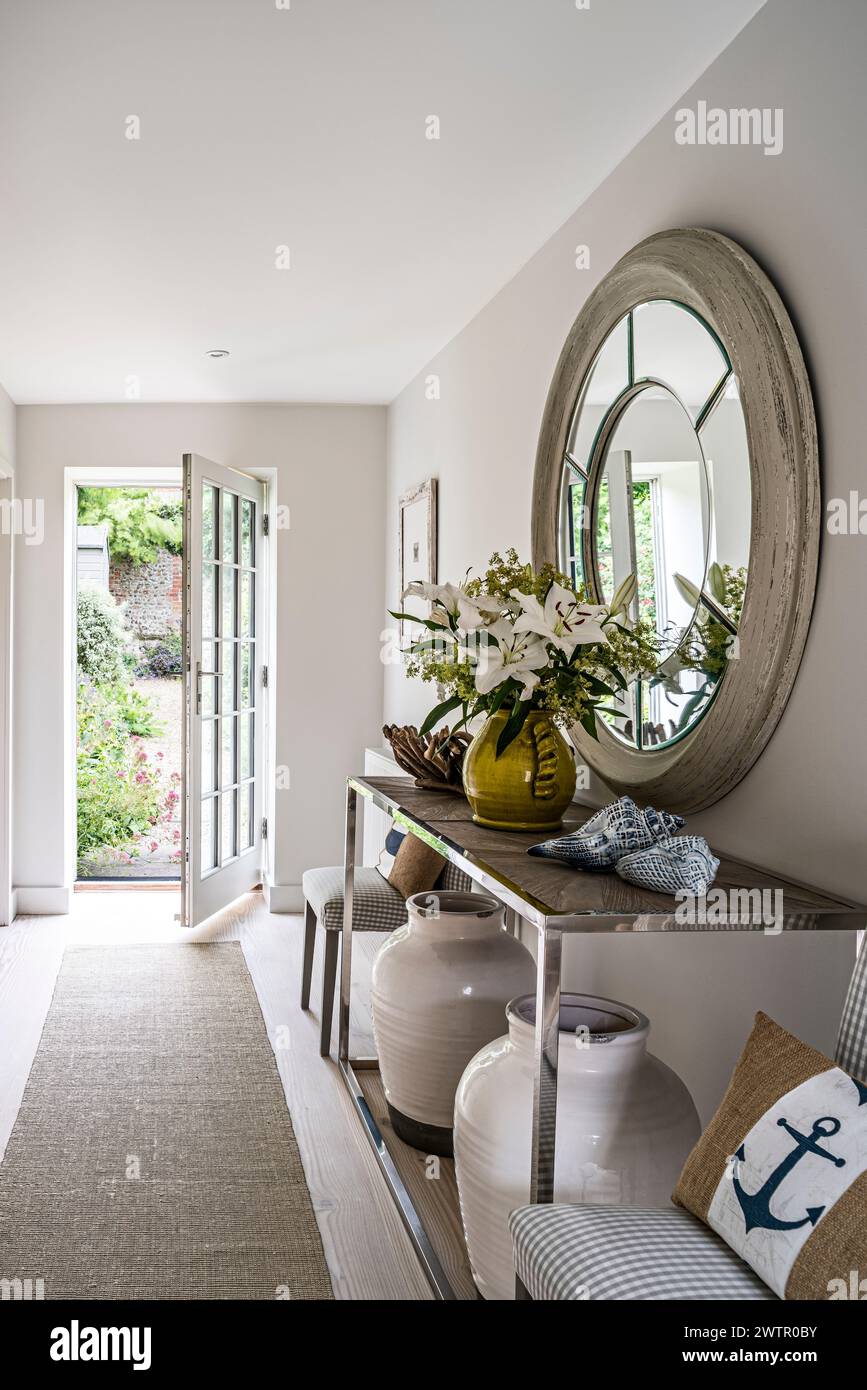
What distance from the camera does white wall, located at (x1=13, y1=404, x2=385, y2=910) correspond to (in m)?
5.14

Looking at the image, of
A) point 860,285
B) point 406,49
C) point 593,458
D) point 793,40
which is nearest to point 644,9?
point 793,40

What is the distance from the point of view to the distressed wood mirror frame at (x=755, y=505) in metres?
1.72

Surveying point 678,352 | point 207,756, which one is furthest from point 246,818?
point 678,352

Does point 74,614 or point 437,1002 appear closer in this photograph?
point 437,1002

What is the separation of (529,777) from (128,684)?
5.85 m

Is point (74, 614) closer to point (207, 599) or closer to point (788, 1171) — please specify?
point (207, 599)

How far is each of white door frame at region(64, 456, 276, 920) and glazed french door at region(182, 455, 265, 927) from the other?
9cm

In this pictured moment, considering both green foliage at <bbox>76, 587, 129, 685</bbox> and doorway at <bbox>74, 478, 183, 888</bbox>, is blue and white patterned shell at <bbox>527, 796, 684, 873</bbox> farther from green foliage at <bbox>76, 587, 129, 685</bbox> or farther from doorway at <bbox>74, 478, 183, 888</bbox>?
green foliage at <bbox>76, 587, 129, 685</bbox>

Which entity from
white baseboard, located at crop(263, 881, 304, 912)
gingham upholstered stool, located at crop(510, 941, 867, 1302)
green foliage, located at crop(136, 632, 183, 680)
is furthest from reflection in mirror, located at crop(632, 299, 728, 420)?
green foliage, located at crop(136, 632, 183, 680)

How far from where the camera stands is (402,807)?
242 cm

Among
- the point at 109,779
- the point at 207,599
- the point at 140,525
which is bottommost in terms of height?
the point at 109,779

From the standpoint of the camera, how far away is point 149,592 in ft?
24.9

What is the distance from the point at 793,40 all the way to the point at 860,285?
0.52 meters

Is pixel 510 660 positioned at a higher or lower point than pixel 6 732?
higher
